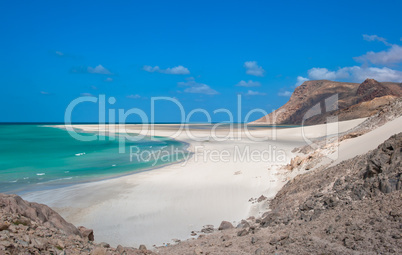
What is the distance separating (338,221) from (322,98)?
377 feet

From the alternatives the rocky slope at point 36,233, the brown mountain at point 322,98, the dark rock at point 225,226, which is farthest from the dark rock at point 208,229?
the brown mountain at point 322,98

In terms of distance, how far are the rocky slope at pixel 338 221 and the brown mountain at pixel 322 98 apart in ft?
256

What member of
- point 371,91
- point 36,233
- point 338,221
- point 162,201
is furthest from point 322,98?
point 36,233

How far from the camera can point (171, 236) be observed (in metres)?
6.10

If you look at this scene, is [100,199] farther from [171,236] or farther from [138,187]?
[171,236]

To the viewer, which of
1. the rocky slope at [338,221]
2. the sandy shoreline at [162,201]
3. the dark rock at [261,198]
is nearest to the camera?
the rocky slope at [338,221]

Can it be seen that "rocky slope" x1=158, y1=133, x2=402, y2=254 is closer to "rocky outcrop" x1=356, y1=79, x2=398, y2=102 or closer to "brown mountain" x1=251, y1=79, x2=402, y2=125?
"brown mountain" x1=251, y1=79, x2=402, y2=125

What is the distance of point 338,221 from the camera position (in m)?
4.24

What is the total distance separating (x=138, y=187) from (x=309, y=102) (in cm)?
10957

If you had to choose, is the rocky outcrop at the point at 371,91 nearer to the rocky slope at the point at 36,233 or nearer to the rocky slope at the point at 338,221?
the rocky slope at the point at 338,221

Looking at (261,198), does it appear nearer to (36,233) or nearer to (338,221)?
(338,221)

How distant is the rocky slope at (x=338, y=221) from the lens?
3607mm

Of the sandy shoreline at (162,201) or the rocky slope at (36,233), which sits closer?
the rocky slope at (36,233)

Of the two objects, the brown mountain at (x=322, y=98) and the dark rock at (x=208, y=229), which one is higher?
the brown mountain at (x=322, y=98)
